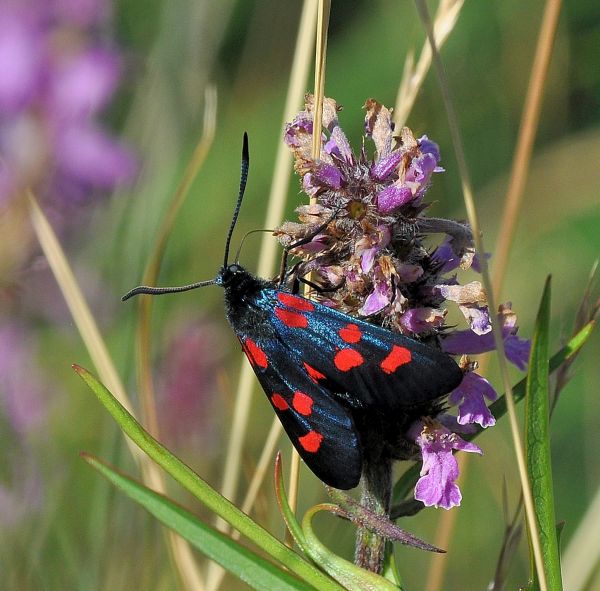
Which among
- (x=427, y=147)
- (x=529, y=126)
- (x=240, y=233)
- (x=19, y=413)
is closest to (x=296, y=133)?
(x=427, y=147)

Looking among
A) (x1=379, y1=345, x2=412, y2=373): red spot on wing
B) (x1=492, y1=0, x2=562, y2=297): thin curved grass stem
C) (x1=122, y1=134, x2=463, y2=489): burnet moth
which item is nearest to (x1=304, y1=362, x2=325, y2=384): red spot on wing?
(x1=122, y1=134, x2=463, y2=489): burnet moth

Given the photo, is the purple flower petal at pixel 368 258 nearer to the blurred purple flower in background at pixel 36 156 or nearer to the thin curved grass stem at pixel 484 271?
the thin curved grass stem at pixel 484 271

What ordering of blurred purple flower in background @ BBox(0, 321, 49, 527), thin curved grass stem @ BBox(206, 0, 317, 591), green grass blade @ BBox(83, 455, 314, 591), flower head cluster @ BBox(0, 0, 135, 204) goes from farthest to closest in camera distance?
flower head cluster @ BBox(0, 0, 135, 204)
blurred purple flower in background @ BBox(0, 321, 49, 527)
thin curved grass stem @ BBox(206, 0, 317, 591)
green grass blade @ BBox(83, 455, 314, 591)

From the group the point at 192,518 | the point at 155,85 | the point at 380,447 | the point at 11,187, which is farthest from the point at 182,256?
the point at 192,518

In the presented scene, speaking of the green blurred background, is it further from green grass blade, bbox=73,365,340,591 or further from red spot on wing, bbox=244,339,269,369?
green grass blade, bbox=73,365,340,591

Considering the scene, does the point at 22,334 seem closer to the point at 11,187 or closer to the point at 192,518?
the point at 11,187

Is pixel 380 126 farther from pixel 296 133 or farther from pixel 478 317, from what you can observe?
pixel 478 317
